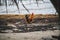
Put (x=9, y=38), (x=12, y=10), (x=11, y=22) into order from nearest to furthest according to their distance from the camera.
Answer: (x=9, y=38), (x=11, y=22), (x=12, y=10)

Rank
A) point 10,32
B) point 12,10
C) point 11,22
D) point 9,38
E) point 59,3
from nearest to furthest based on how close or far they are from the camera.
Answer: point 59,3
point 9,38
point 10,32
point 11,22
point 12,10

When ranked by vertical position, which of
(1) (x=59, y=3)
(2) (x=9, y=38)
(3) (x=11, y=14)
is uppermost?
(1) (x=59, y=3)

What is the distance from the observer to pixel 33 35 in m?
1.30

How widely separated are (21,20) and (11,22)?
10 centimetres

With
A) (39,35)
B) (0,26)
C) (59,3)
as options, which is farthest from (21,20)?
(59,3)

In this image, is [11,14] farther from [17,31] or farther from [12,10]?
[17,31]

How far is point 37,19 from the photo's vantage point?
154cm

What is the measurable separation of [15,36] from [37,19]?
1.15ft

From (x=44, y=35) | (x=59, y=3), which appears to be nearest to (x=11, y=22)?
(x=44, y=35)

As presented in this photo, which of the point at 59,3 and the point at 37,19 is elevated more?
the point at 59,3

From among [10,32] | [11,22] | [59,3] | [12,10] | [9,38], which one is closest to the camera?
[59,3]

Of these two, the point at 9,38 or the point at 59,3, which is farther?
the point at 9,38

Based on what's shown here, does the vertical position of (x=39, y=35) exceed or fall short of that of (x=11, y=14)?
it falls short

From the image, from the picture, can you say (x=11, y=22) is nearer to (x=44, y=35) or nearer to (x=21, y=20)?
(x=21, y=20)
